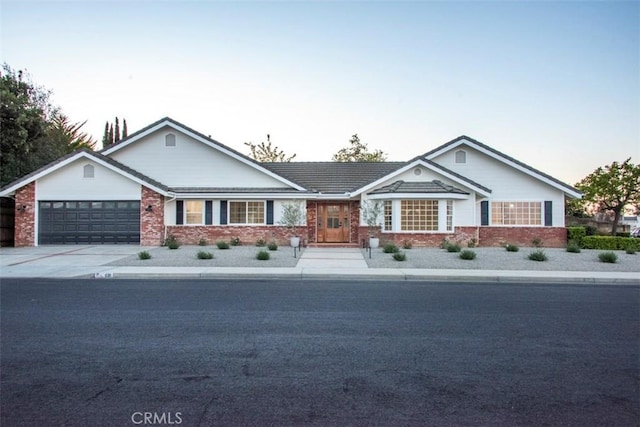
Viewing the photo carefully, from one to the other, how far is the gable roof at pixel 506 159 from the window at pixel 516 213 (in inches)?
58.9

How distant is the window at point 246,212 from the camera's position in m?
21.9

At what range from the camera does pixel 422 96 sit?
70.2ft

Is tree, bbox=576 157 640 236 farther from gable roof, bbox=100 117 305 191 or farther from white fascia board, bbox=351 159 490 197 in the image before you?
gable roof, bbox=100 117 305 191

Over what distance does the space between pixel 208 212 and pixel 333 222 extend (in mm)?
7168

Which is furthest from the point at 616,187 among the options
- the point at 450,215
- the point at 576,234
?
the point at 450,215

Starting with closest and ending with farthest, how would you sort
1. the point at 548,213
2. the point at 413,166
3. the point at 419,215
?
the point at 419,215, the point at 413,166, the point at 548,213

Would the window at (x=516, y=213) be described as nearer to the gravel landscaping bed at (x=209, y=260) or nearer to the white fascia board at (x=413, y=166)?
the white fascia board at (x=413, y=166)

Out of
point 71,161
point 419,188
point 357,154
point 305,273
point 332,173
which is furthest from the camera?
point 357,154

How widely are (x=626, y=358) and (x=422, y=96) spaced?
1842cm

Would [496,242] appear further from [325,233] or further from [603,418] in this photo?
[603,418]

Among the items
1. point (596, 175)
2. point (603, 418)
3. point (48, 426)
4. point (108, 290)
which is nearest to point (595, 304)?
point (603, 418)

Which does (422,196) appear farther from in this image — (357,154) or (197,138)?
(357,154)

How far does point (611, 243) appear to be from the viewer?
20.2m

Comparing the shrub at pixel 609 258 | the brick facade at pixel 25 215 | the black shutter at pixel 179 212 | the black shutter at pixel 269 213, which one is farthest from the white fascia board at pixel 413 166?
the brick facade at pixel 25 215
